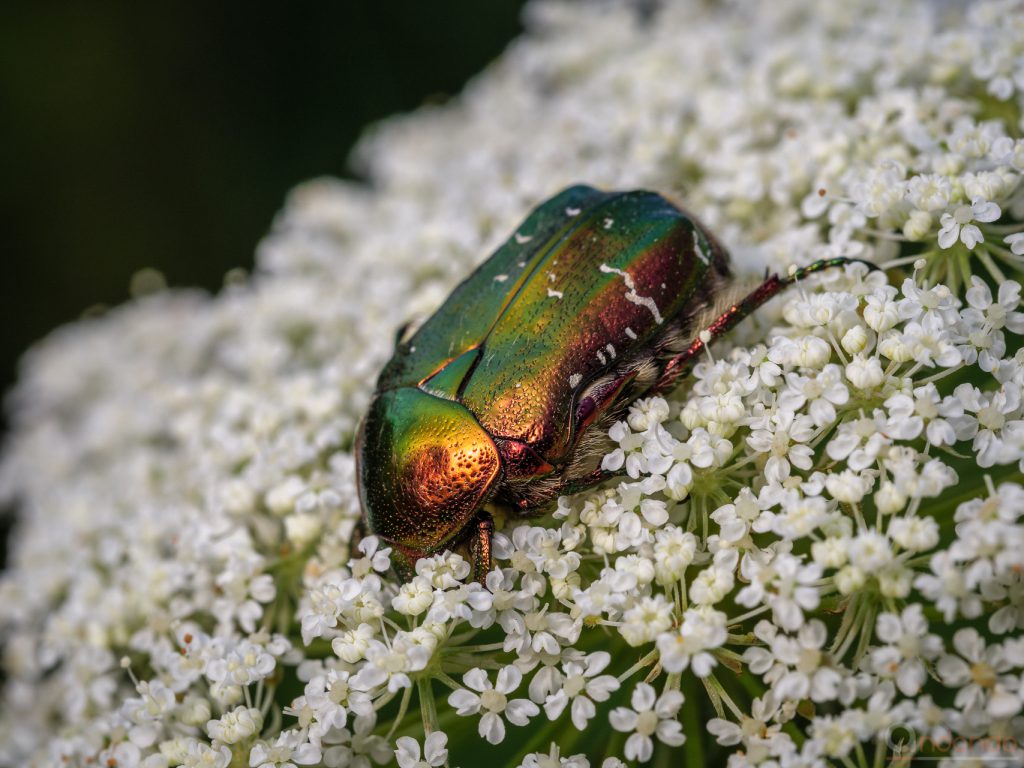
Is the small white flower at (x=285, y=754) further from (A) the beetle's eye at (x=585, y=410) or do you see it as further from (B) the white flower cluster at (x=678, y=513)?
(A) the beetle's eye at (x=585, y=410)

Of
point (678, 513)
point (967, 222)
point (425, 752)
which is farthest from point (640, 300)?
point (425, 752)

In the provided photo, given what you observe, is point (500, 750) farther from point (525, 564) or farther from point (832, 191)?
point (832, 191)

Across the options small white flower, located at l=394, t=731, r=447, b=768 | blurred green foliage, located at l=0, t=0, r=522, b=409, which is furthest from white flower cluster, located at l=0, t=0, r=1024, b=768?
blurred green foliage, located at l=0, t=0, r=522, b=409

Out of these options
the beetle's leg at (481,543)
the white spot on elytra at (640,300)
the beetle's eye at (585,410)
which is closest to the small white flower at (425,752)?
the beetle's leg at (481,543)

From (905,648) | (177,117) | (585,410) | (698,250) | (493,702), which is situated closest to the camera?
(905,648)

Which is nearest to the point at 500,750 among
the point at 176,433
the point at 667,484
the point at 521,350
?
the point at 667,484

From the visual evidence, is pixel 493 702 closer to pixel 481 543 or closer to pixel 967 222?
pixel 481 543
